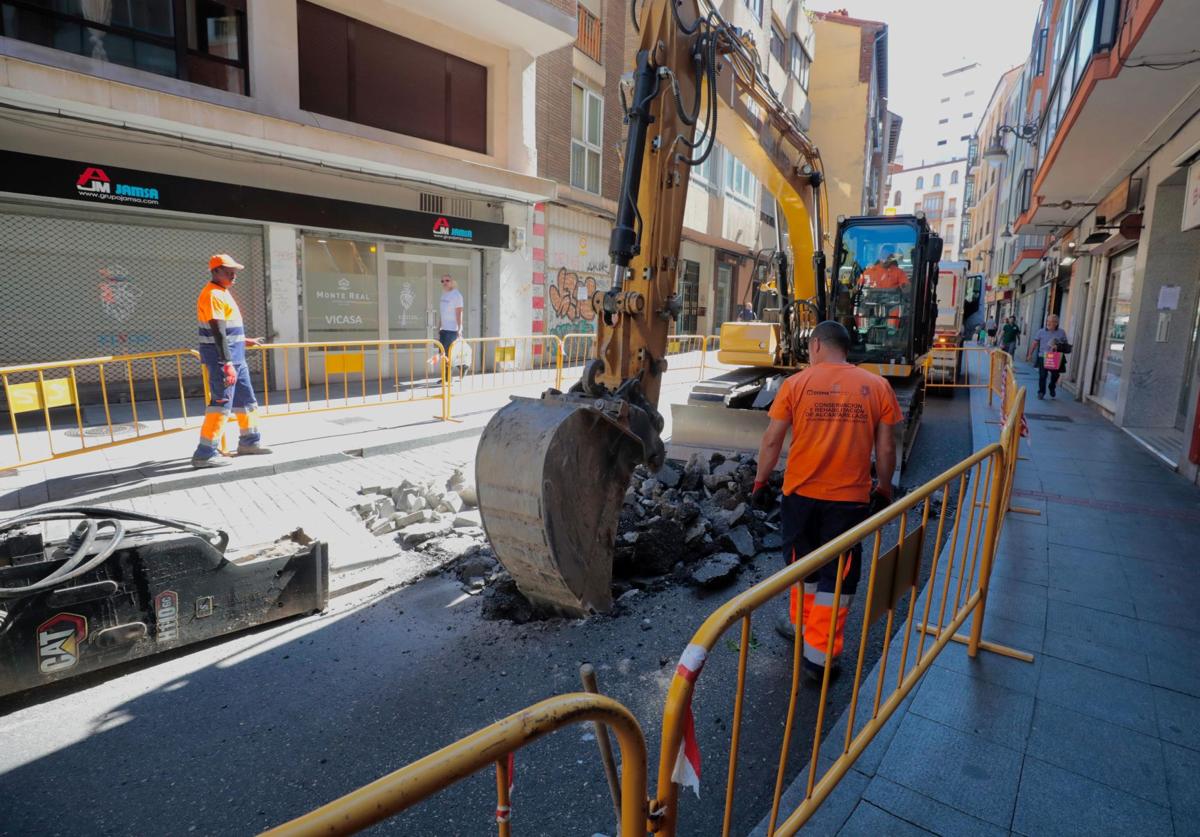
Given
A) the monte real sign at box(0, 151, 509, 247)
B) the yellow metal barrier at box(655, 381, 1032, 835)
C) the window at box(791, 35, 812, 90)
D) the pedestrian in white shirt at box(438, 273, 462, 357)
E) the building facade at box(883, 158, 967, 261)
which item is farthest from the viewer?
the building facade at box(883, 158, 967, 261)

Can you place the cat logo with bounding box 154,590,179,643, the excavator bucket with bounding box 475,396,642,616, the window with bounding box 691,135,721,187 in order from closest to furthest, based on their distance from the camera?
the excavator bucket with bounding box 475,396,642,616 < the cat logo with bounding box 154,590,179,643 < the window with bounding box 691,135,721,187

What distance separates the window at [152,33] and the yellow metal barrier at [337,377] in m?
4.26

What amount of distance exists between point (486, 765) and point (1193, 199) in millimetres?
10468

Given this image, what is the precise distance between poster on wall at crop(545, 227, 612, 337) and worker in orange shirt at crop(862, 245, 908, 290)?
24.2 ft

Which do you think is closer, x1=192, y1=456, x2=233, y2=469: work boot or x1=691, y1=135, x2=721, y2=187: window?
x1=192, y1=456, x2=233, y2=469: work boot

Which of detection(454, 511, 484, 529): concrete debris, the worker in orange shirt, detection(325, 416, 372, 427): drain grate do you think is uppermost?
the worker in orange shirt

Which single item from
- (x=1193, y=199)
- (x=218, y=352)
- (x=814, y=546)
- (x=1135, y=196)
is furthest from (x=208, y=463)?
(x=1135, y=196)

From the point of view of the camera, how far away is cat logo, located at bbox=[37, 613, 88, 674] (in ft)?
10.5

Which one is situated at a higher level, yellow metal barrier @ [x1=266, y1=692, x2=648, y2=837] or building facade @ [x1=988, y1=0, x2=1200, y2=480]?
building facade @ [x1=988, y1=0, x2=1200, y2=480]

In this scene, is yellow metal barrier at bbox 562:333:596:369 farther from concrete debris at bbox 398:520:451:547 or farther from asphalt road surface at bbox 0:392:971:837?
asphalt road surface at bbox 0:392:971:837

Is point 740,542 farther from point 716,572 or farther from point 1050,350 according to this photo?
point 1050,350

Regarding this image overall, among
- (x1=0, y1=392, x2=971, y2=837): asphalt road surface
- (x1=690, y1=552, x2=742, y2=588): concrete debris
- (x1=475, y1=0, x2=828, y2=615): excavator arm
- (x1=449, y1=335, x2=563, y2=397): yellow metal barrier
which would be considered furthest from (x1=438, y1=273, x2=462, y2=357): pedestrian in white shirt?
(x1=690, y1=552, x2=742, y2=588): concrete debris

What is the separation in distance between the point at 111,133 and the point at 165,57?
1.49m

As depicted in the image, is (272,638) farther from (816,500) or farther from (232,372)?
Answer: (232,372)
